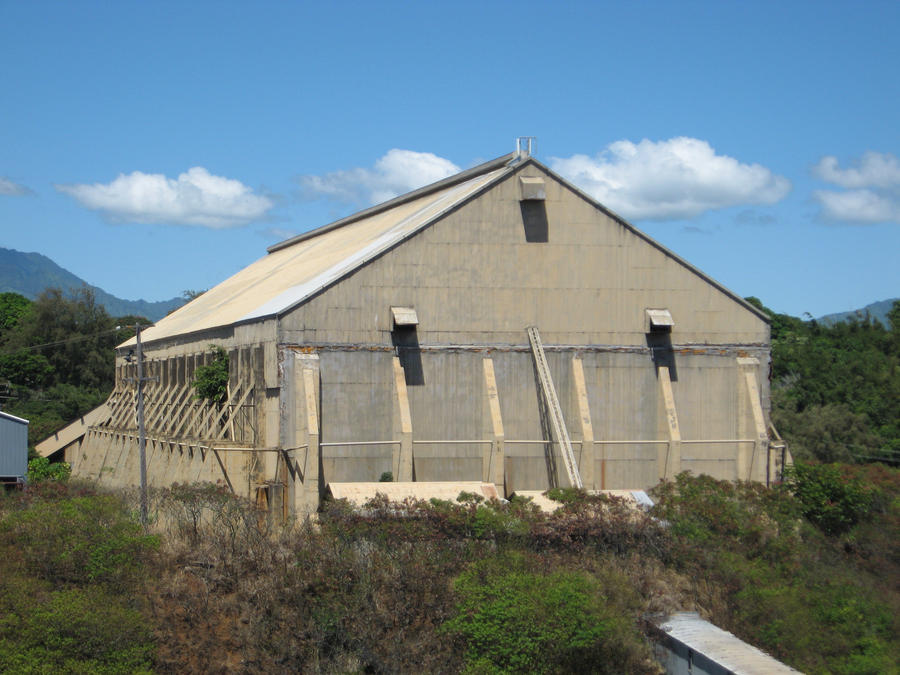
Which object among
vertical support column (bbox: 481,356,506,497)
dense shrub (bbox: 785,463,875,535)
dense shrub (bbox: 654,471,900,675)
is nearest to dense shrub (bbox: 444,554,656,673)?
dense shrub (bbox: 654,471,900,675)

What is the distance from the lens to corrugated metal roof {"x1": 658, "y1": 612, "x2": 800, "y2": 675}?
76.8 ft

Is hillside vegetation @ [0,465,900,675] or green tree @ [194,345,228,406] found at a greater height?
green tree @ [194,345,228,406]

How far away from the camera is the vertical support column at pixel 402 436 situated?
108 feet

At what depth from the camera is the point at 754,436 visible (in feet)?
121

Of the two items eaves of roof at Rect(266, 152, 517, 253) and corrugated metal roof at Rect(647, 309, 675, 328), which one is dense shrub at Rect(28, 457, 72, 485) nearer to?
eaves of roof at Rect(266, 152, 517, 253)

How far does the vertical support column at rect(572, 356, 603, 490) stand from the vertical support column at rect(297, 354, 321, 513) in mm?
8041

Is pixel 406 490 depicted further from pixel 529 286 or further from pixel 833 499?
pixel 833 499

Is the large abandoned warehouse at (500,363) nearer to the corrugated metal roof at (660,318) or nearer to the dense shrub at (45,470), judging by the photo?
the corrugated metal roof at (660,318)

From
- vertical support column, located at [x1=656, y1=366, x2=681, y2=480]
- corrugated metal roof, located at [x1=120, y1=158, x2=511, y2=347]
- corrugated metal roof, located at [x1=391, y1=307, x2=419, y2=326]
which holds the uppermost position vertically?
corrugated metal roof, located at [x1=120, y1=158, x2=511, y2=347]

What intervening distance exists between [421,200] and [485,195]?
10.1 metres

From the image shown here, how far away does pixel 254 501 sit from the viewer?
32531 millimetres

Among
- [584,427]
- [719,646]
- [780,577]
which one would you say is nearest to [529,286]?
[584,427]

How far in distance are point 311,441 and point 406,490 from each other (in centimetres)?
300

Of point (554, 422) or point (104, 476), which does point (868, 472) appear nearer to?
point (554, 422)
